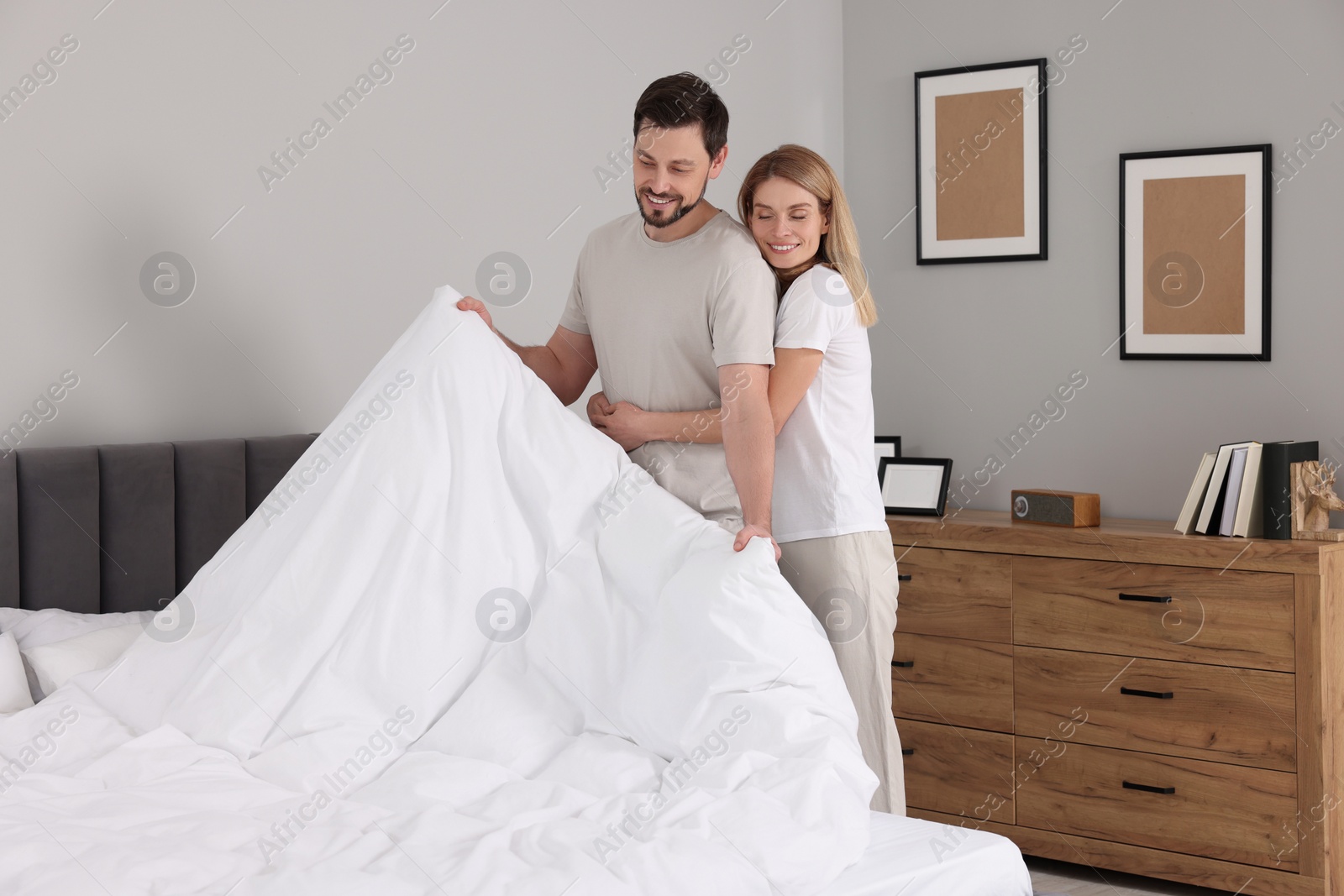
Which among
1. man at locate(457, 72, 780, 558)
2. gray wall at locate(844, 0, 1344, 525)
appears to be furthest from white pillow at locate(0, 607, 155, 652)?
gray wall at locate(844, 0, 1344, 525)

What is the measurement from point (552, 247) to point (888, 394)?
133 cm

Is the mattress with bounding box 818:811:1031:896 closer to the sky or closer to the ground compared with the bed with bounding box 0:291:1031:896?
closer to the ground

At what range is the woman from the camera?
1.93 meters

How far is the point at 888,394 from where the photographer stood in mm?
3738

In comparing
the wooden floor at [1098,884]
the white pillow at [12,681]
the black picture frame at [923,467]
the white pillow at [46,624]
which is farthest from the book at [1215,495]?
the white pillow at [12,681]

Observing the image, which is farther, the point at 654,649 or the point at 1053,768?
the point at 1053,768

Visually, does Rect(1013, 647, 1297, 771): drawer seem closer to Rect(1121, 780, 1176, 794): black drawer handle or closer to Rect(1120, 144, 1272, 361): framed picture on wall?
Rect(1121, 780, 1176, 794): black drawer handle

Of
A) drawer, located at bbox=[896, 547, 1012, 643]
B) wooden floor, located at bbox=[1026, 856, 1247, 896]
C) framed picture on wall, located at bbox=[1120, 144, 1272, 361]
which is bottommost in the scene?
wooden floor, located at bbox=[1026, 856, 1247, 896]

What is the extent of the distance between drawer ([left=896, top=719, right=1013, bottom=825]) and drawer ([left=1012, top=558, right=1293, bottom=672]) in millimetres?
317

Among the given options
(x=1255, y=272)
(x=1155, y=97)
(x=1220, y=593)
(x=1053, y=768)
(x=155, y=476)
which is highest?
(x=1155, y=97)

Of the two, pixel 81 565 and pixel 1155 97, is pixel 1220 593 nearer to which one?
pixel 1155 97

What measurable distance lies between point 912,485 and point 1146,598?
83 cm

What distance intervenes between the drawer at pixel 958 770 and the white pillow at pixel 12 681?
212 cm

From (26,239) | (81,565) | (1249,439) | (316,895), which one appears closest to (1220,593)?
(1249,439)
